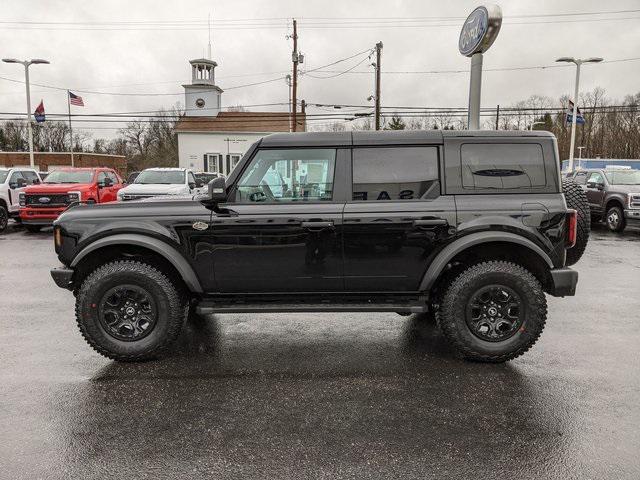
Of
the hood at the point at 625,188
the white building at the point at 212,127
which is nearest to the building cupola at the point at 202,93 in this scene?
the white building at the point at 212,127

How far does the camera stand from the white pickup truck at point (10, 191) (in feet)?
47.5

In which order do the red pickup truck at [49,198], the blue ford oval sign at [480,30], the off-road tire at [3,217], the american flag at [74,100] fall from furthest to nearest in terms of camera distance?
the american flag at [74,100] < the off-road tire at [3,217] < the red pickup truck at [49,198] < the blue ford oval sign at [480,30]

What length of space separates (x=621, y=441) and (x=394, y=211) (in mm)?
2270

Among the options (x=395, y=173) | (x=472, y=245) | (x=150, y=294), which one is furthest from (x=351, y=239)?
(x=150, y=294)

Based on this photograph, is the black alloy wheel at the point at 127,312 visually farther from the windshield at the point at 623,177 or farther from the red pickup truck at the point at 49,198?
the windshield at the point at 623,177

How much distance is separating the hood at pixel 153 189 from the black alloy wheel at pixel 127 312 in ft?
34.3

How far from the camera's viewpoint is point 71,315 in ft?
19.3

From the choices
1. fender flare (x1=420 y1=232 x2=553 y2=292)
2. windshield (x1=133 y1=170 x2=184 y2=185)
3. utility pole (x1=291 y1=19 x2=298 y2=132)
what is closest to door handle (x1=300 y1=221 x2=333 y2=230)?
fender flare (x1=420 y1=232 x2=553 y2=292)

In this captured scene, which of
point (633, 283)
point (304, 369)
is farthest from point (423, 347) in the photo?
point (633, 283)

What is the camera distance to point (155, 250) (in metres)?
4.23

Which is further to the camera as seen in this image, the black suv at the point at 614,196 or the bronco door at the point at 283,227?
the black suv at the point at 614,196

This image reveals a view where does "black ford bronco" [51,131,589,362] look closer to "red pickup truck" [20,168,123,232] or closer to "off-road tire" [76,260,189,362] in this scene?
"off-road tire" [76,260,189,362]

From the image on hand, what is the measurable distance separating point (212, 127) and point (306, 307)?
53.6 m

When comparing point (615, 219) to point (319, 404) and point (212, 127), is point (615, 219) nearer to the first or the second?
point (319, 404)
